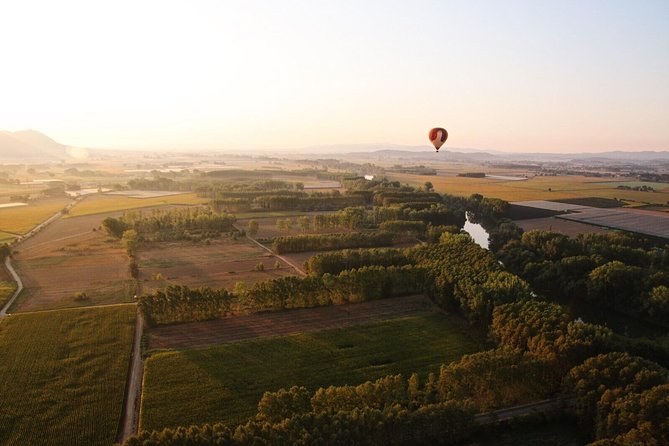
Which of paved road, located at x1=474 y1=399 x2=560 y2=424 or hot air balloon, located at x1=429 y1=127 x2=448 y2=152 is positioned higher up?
hot air balloon, located at x1=429 y1=127 x2=448 y2=152

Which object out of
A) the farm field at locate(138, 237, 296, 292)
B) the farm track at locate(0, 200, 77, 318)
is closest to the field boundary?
the farm track at locate(0, 200, 77, 318)

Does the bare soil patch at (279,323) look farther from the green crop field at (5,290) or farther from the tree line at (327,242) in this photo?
the tree line at (327,242)

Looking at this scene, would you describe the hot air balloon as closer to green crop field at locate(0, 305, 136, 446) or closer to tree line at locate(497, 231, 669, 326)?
tree line at locate(497, 231, 669, 326)

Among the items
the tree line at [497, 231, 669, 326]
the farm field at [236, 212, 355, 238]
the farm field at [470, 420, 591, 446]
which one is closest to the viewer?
the farm field at [470, 420, 591, 446]

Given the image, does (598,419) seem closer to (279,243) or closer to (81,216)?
(279,243)

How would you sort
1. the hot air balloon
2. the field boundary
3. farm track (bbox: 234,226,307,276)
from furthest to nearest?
the hot air balloon, farm track (bbox: 234,226,307,276), the field boundary

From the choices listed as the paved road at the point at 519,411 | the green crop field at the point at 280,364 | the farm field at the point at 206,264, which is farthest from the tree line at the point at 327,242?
the paved road at the point at 519,411
